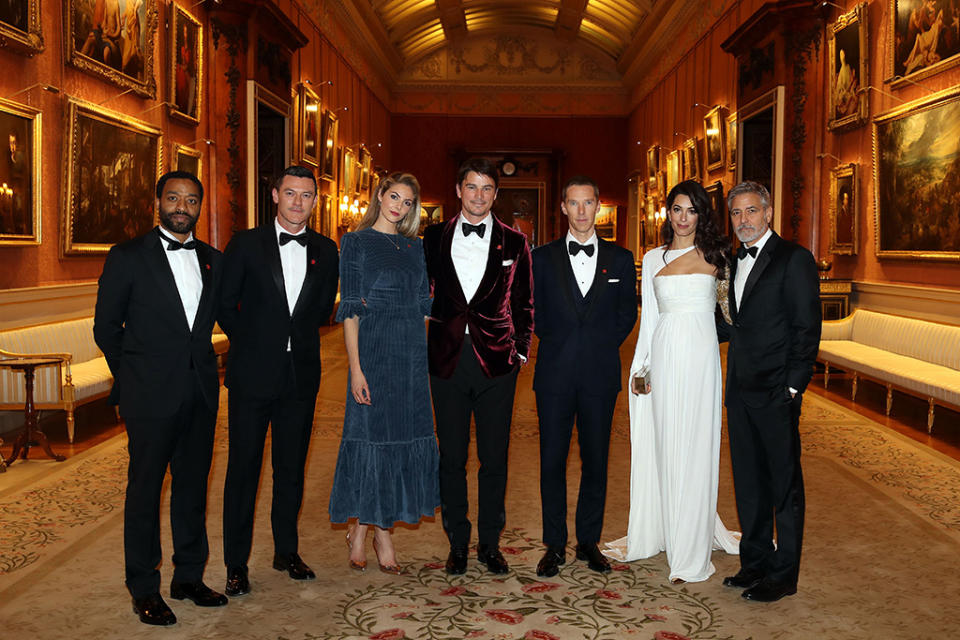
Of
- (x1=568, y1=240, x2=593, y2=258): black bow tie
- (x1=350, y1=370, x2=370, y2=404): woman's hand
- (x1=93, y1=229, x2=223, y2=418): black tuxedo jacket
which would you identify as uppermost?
(x1=568, y1=240, x2=593, y2=258): black bow tie

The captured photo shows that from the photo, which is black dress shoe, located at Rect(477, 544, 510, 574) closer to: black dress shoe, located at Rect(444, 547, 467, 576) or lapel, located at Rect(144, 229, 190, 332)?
black dress shoe, located at Rect(444, 547, 467, 576)

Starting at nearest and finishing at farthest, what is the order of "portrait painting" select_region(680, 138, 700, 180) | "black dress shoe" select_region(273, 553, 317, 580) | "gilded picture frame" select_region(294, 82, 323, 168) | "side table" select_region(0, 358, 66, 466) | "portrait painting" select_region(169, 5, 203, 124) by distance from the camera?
1. "black dress shoe" select_region(273, 553, 317, 580)
2. "side table" select_region(0, 358, 66, 466)
3. "portrait painting" select_region(169, 5, 203, 124)
4. "gilded picture frame" select_region(294, 82, 323, 168)
5. "portrait painting" select_region(680, 138, 700, 180)

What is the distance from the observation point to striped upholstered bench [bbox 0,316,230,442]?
6543 mm

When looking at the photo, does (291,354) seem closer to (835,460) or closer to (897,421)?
(835,460)

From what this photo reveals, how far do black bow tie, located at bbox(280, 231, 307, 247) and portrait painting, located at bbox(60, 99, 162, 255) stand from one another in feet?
16.4

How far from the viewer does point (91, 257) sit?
27.1ft

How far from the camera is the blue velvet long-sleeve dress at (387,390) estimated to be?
12.5ft

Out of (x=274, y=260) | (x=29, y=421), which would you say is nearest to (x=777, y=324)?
(x=274, y=260)

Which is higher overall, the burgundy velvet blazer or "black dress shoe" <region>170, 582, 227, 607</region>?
the burgundy velvet blazer

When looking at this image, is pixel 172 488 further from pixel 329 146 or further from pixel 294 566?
pixel 329 146

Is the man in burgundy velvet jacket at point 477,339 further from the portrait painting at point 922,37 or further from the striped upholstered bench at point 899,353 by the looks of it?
the portrait painting at point 922,37

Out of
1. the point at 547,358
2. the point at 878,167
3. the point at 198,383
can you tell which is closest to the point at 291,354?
the point at 198,383

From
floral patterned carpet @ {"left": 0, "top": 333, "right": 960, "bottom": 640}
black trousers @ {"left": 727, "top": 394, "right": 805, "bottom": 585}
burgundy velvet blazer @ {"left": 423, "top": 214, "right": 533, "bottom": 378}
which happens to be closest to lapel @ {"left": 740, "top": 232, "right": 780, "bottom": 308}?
black trousers @ {"left": 727, "top": 394, "right": 805, "bottom": 585}

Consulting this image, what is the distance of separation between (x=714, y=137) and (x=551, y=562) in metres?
12.4
